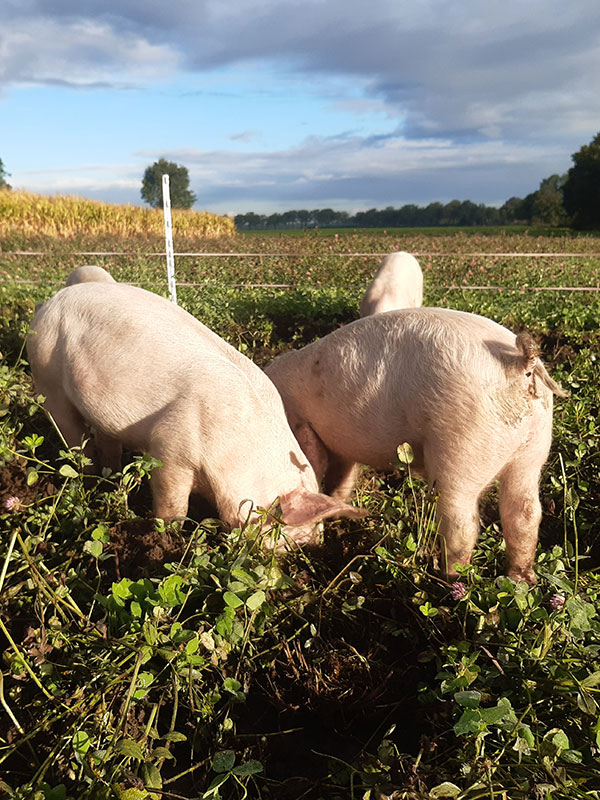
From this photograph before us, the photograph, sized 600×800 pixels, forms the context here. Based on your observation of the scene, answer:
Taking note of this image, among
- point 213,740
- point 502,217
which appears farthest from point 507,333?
point 502,217

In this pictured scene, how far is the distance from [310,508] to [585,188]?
49.6 metres

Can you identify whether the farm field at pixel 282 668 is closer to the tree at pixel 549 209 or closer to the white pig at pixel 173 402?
the white pig at pixel 173 402

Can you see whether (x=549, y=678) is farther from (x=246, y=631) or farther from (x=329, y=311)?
(x=329, y=311)

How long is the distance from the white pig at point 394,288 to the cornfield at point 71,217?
18.6 metres

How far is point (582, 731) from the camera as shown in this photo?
1.84 metres

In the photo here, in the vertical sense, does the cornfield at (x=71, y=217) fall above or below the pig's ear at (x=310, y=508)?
above

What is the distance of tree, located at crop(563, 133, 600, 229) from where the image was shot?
45.1 metres

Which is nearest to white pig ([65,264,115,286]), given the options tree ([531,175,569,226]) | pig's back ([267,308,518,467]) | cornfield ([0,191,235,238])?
pig's back ([267,308,518,467])

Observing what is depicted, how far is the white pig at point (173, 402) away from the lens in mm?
3055

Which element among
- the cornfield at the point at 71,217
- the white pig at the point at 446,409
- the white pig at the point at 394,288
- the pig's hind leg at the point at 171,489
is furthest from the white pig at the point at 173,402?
the cornfield at the point at 71,217

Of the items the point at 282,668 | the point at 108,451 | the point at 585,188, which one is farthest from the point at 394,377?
the point at 585,188

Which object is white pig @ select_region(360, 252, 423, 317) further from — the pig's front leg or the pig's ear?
the pig's ear

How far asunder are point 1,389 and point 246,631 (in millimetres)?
2598

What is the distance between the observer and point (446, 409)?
3133 mm
